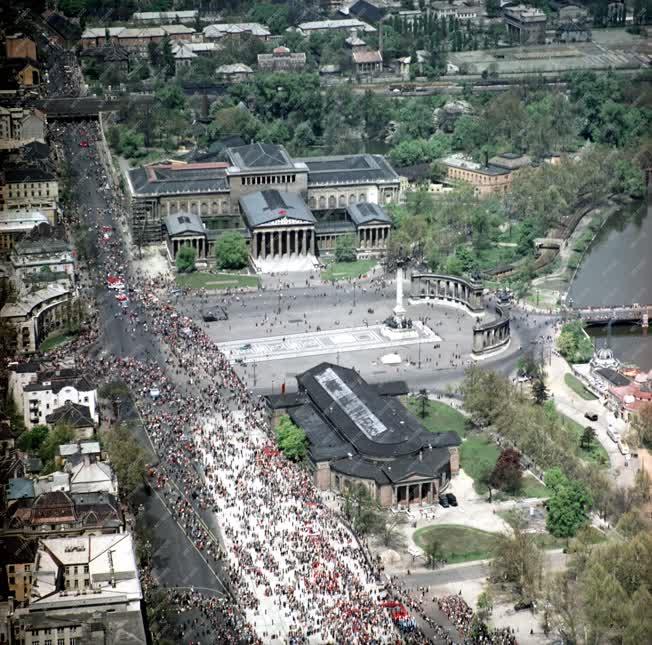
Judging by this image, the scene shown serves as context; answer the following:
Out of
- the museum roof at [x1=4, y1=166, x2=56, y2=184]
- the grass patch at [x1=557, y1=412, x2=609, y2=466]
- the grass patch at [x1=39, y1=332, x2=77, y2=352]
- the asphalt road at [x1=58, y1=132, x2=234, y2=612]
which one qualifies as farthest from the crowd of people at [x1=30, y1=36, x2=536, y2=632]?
the museum roof at [x1=4, y1=166, x2=56, y2=184]

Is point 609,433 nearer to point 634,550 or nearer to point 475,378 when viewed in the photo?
point 475,378

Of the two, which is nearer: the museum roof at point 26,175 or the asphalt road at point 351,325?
the asphalt road at point 351,325

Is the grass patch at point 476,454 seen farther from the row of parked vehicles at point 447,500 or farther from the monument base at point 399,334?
the monument base at point 399,334

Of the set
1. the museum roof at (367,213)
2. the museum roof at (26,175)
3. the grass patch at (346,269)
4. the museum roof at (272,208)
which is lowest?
the grass patch at (346,269)

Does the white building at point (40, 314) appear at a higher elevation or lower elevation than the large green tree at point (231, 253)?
higher

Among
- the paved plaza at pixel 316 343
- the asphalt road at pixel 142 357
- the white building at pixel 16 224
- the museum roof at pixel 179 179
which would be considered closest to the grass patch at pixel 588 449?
the paved plaza at pixel 316 343

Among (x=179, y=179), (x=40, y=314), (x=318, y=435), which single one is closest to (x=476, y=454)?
(x=318, y=435)

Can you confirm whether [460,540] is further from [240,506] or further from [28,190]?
[28,190]
